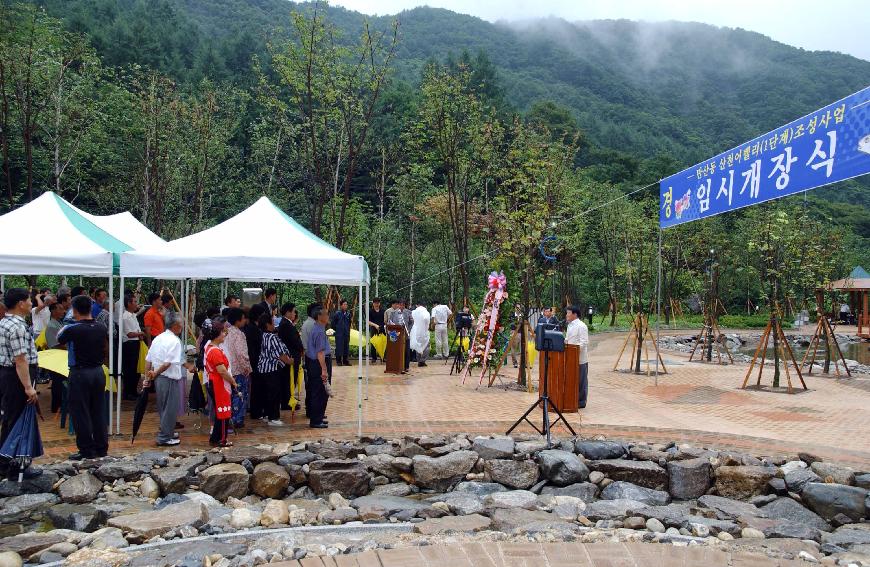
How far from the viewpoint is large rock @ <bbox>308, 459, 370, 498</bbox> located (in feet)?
23.2

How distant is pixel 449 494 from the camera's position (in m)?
7.07

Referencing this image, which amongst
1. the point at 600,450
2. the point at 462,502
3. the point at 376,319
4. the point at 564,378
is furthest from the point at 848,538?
the point at 376,319

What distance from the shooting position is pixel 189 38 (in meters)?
45.2

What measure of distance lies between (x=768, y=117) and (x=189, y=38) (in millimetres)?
61589

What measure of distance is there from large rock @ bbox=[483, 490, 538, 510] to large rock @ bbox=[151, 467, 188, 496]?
2959 millimetres

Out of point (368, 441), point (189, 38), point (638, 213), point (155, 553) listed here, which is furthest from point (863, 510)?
point (189, 38)

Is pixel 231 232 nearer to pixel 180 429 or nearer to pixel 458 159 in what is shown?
pixel 180 429

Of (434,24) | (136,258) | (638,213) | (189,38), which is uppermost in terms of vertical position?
(434,24)

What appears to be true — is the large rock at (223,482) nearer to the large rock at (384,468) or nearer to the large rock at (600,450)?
Answer: the large rock at (384,468)

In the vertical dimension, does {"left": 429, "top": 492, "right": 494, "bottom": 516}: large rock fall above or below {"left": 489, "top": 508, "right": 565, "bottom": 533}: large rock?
below

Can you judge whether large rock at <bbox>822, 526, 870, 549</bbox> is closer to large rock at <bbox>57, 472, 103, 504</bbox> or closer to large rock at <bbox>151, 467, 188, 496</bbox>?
large rock at <bbox>151, 467, 188, 496</bbox>

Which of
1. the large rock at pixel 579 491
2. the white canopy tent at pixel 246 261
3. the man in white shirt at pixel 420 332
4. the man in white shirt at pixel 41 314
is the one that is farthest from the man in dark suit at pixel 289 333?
the man in white shirt at pixel 420 332

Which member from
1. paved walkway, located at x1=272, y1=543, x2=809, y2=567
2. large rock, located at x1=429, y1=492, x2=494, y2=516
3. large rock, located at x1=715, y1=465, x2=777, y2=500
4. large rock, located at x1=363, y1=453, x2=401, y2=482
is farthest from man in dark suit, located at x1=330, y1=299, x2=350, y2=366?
paved walkway, located at x1=272, y1=543, x2=809, y2=567

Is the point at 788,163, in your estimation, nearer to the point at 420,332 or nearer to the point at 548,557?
the point at 548,557
